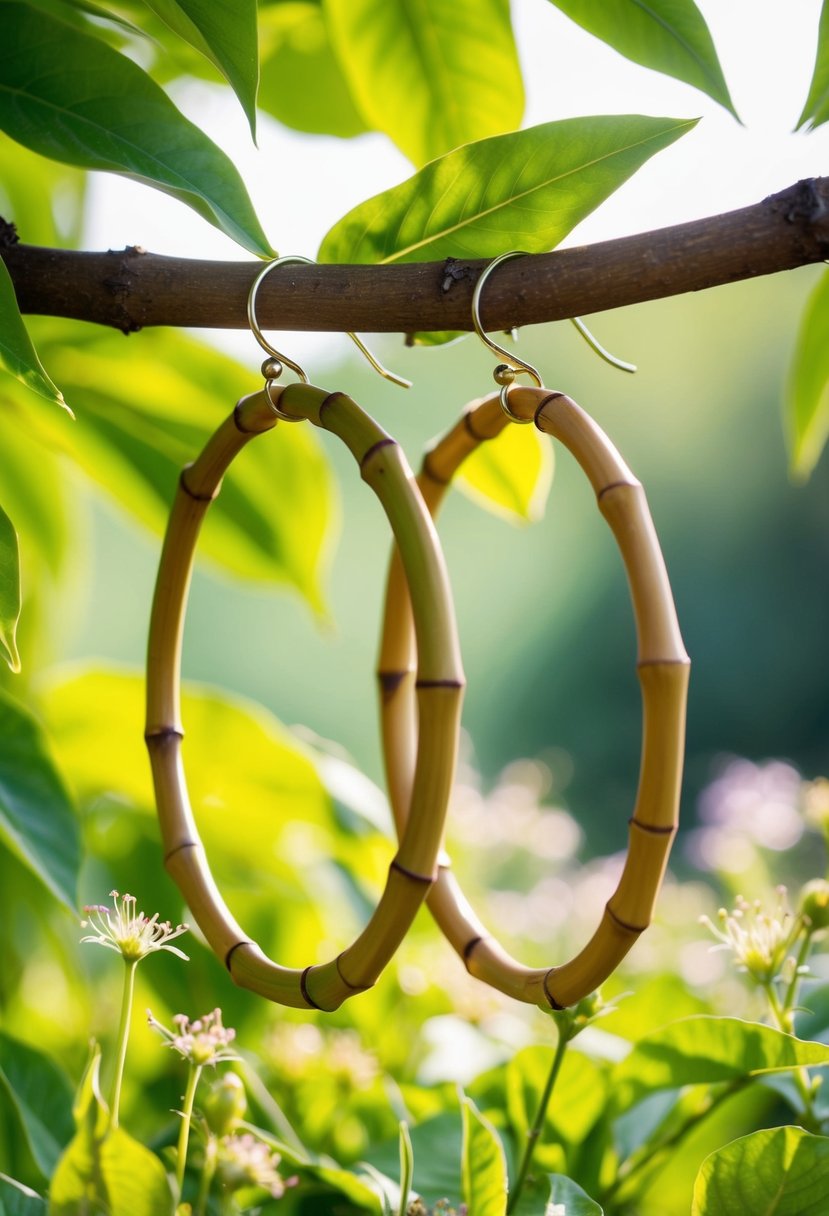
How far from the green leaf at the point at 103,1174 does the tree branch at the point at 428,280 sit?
0.17 meters

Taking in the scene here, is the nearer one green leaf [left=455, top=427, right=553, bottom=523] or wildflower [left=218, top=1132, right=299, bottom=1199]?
wildflower [left=218, top=1132, right=299, bottom=1199]

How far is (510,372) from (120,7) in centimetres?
31

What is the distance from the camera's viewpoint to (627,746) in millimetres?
2057

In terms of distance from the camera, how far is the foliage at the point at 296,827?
0.74 feet

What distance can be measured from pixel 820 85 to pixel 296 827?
0.43 metres

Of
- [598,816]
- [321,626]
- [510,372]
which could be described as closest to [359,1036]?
[321,626]

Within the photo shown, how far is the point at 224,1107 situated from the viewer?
214 millimetres

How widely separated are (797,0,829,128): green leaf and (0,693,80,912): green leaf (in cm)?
27

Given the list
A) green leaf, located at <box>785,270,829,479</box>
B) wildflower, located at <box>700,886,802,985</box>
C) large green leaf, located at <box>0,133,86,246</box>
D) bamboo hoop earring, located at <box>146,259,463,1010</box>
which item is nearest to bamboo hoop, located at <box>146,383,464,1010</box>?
bamboo hoop earring, located at <box>146,259,463,1010</box>

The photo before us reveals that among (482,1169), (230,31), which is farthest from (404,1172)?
(230,31)

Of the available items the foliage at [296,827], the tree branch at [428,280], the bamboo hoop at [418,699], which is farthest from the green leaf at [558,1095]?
the tree branch at [428,280]

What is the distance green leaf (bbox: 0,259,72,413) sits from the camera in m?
0.21

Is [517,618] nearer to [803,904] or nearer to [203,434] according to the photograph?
[203,434]

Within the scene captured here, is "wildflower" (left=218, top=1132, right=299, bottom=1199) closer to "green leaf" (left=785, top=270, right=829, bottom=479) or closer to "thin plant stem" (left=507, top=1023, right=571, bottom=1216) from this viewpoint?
"thin plant stem" (left=507, top=1023, right=571, bottom=1216)
